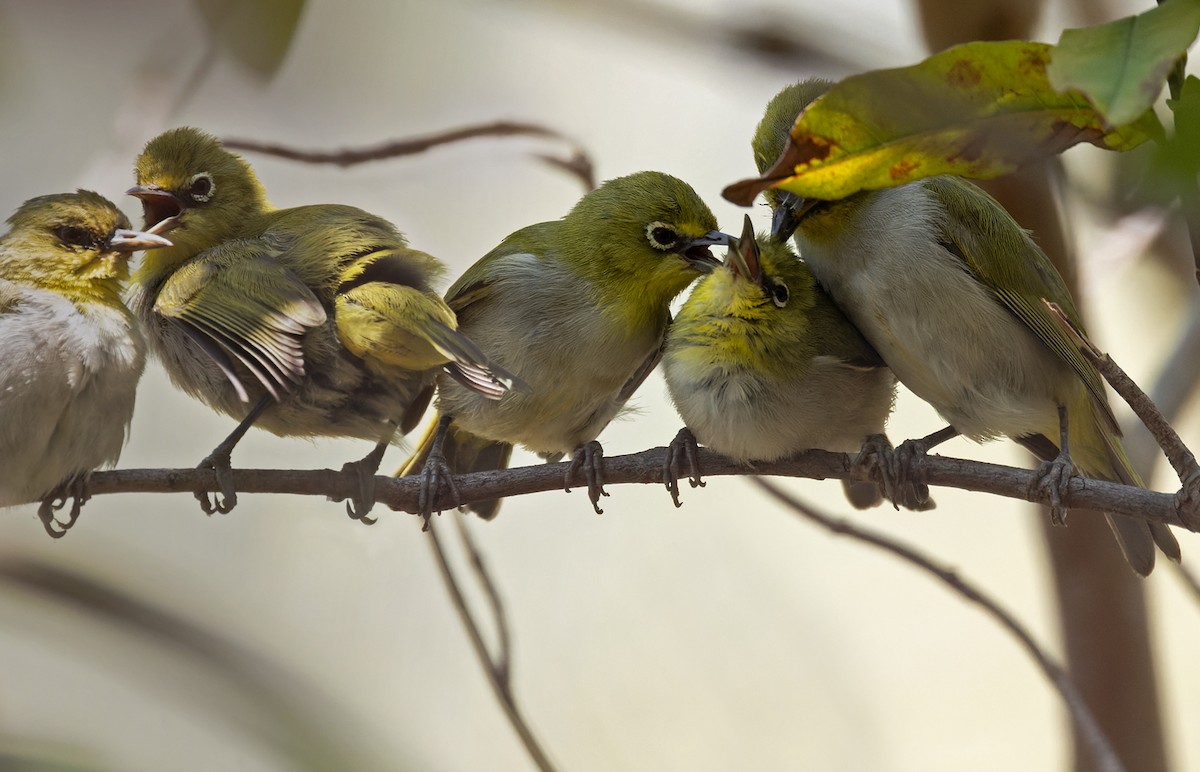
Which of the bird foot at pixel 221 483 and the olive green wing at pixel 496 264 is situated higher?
the olive green wing at pixel 496 264

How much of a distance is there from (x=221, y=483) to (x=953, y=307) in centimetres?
65

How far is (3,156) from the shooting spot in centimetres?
91

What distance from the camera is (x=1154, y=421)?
22.3 inches

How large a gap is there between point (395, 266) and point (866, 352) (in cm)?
43

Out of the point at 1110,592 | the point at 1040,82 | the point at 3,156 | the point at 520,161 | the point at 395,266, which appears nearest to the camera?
the point at 1040,82

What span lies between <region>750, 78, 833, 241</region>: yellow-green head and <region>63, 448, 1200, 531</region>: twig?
23 centimetres

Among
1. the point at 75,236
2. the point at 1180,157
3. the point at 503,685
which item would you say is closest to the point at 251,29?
the point at 1180,157

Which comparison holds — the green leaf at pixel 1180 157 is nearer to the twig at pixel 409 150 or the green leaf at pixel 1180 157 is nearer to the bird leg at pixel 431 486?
the bird leg at pixel 431 486

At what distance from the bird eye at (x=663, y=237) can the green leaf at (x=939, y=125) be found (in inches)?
18.6

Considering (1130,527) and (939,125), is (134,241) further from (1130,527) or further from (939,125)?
(1130,527)

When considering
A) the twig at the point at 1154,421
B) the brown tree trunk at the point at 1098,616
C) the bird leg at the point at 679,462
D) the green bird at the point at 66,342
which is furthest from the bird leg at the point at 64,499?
the brown tree trunk at the point at 1098,616

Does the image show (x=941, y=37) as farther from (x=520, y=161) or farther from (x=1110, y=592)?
(x=1110, y=592)

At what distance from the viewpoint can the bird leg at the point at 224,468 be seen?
0.73 meters

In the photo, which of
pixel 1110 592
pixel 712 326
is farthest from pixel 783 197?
pixel 1110 592
